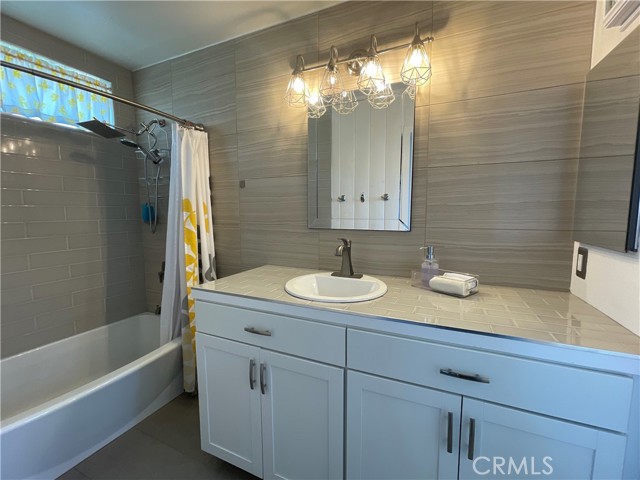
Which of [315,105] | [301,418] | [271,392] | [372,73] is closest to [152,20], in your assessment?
[315,105]

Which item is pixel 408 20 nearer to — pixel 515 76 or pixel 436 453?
pixel 515 76

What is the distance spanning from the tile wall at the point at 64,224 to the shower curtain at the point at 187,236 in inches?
26.7

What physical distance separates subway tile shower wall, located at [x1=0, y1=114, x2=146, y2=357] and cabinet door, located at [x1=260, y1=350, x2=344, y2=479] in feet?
5.70

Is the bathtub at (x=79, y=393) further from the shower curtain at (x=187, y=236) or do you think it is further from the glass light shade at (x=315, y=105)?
the glass light shade at (x=315, y=105)

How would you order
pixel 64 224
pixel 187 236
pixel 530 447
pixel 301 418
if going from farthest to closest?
pixel 64 224 < pixel 187 236 < pixel 301 418 < pixel 530 447

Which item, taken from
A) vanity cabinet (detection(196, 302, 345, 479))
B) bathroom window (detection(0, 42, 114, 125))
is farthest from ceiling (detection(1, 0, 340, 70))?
vanity cabinet (detection(196, 302, 345, 479))

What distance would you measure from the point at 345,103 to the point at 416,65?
1.28 ft


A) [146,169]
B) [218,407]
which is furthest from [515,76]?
[146,169]

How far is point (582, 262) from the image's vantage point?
1.11 meters

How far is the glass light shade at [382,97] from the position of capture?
4.59 ft

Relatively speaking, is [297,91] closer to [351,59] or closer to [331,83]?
[331,83]

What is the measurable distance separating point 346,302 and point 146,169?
2103 mm

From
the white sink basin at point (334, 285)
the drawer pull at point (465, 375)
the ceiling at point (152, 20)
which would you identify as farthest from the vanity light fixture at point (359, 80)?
the drawer pull at point (465, 375)

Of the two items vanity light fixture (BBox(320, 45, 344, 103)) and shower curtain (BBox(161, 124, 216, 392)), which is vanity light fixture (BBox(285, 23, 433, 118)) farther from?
shower curtain (BBox(161, 124, 216, 392))
